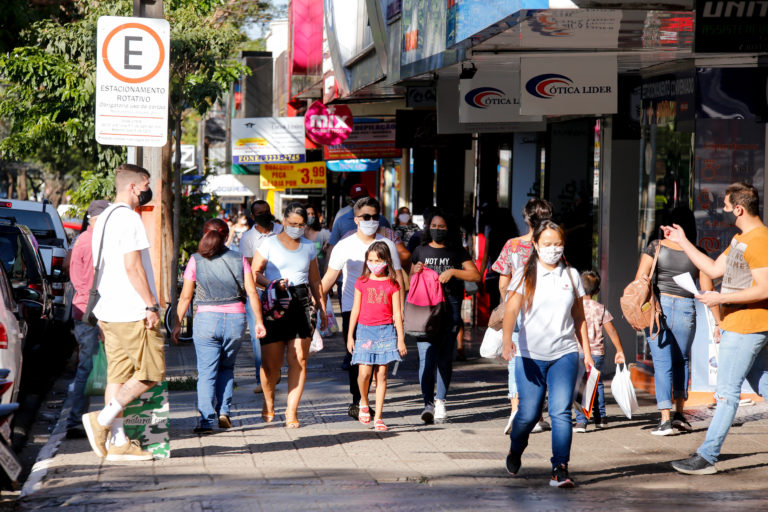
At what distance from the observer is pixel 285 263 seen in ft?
31.5

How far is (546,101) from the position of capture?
456 inches

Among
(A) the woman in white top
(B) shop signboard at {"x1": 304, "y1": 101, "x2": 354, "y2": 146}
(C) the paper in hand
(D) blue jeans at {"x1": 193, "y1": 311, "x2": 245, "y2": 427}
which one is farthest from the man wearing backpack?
(B) shop signboard at {"x1": 304, "y1": 101, "x2": 354, "y2": 146}

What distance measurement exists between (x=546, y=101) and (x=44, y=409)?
230 inches

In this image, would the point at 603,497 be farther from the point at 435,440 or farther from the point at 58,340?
the point at 58,340

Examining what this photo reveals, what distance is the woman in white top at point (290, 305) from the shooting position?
9.47 m

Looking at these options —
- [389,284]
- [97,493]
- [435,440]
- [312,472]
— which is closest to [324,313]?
[389,284]

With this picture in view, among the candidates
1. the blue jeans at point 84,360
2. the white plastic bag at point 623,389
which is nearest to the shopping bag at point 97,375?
the blue jeans at point 84,360

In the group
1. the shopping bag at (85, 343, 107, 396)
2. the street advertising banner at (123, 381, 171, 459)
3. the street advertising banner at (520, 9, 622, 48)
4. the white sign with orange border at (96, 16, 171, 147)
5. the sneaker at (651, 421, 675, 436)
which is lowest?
the sneaker at (651, 421, 675, 436)

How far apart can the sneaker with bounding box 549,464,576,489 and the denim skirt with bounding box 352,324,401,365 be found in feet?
7.86

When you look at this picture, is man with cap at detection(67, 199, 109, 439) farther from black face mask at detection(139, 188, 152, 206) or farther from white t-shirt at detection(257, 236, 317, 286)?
white t-shirt at detection(257, 236, 317, 286)

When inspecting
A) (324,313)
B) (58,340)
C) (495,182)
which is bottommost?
(58,340)

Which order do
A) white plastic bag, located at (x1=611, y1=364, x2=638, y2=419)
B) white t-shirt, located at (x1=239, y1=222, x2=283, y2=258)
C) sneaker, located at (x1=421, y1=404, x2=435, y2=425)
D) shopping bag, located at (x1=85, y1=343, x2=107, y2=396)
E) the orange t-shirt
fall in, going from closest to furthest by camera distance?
the orange t-shirt → white plastic bag, located at (x1=611, y1=364, x2=638, y2=419) → shopping bag, located at (x1=85, y1=343, x2=107, y2=396) → sneaker, located at (x1=421, y1=404, x2=435, y2=425) → white t-shirt, located at (x1=239, y1=222, x2=283, y2=258)

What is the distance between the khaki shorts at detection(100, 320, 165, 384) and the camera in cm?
763

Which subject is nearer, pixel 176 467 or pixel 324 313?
pixel 176 467
